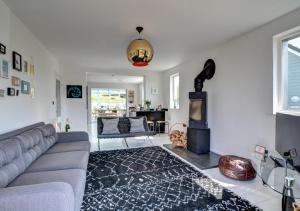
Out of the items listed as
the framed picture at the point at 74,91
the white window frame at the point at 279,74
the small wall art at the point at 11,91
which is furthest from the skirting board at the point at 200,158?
the framed picture at the point at 74,91

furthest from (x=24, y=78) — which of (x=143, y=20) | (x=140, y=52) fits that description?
(x=143, y=20)

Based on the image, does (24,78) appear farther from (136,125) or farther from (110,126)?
(136,125)

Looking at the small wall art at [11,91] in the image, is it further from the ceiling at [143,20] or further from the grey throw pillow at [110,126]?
the grey throw pillow at [110,126]

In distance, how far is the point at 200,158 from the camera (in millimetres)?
3498

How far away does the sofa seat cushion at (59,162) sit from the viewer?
6.39 ft

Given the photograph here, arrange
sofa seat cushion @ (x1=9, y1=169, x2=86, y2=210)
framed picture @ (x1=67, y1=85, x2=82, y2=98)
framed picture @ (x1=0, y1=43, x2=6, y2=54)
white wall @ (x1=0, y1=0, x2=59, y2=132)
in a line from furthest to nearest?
framed picture @ (x1=67, y1=85, x2=82, y2=98), white wall @ (x1=0, y1=0, x2=59, y2=132), framed picture @ (x1=0, y1=43, x2=6, y2=54), sofa seat cushion @ (x1=9, y1=169, x2=86, y2=210)

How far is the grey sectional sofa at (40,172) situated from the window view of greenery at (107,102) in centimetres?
733

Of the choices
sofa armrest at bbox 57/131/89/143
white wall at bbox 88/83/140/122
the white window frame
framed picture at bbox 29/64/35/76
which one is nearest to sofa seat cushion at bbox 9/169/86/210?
sofa armrest at bbox 57/131/89/143

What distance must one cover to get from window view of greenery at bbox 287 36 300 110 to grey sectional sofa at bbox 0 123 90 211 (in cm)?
292

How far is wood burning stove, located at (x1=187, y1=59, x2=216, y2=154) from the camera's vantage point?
3818 millimetres

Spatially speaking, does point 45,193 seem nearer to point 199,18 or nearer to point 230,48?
point 199,18

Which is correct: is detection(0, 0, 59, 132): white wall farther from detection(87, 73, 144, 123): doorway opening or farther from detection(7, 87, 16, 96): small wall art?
detection(87, 73, 144, 123): doorway opening

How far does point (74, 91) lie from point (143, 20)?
3971 mm

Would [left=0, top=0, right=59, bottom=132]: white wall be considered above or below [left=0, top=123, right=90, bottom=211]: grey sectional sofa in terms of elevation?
above
